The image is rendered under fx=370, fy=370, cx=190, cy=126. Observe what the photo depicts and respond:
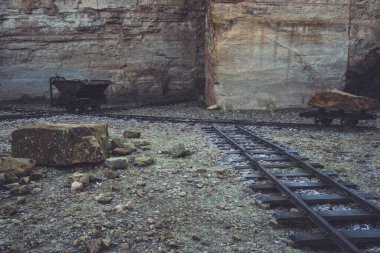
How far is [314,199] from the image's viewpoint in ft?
14.0

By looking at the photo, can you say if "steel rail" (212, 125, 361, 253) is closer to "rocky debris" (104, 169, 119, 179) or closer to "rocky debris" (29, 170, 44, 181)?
"rocky debris" (104, 169, 119, 179)

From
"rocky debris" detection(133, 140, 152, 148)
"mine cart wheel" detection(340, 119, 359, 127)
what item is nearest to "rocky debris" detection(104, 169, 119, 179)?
"rocky debris" detection(133, 140, 152, 148)

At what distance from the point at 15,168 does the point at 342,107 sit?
8.46 m

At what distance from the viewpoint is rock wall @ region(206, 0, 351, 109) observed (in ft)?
45.2

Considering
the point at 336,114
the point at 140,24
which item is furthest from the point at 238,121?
the point at 140,24

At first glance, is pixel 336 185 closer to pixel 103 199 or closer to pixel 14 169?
pixel 103 199

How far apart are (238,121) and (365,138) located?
11.6ft

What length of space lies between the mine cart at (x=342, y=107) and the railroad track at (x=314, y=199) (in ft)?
13.7

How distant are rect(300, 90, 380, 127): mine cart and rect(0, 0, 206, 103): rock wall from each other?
862 cm

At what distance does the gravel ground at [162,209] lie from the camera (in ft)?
11.1

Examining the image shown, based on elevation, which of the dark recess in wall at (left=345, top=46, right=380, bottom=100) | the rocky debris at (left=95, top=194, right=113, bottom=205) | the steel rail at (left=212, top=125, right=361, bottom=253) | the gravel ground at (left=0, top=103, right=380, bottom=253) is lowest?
the gravel ground at (left=0, top=103, right=380, bottom=253)

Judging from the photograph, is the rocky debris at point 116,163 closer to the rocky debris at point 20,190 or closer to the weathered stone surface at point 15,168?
the weathered stone surface at point 15,168

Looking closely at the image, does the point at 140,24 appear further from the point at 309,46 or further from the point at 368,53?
the point at 368,53

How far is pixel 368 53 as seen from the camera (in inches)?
574
